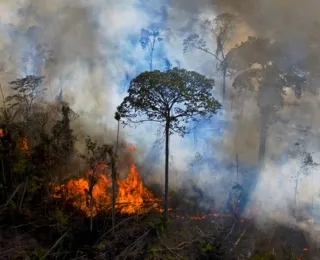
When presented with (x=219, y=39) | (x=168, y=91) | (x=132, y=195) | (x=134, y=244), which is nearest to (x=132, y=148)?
(x=132, y=195)

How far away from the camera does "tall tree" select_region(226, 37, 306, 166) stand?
28531 mm

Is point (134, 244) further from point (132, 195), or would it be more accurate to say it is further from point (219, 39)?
point (219, 39)

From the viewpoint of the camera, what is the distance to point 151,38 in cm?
3941

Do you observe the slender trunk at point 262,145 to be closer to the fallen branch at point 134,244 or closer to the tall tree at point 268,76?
the tall tree at point 268,76

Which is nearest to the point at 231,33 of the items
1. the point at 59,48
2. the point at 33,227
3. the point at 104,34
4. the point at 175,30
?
the point at 175,30

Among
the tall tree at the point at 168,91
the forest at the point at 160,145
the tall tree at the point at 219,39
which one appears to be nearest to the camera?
the tall tree at the point at 168,91

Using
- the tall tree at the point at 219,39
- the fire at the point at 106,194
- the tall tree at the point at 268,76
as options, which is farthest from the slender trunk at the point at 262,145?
the fire at the point at 106,194

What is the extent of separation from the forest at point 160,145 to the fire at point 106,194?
14 centimetres

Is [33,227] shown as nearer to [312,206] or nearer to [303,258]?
[303,258]

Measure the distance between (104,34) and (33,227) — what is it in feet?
83.9

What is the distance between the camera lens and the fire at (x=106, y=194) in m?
23.5

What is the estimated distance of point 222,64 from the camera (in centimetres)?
3697

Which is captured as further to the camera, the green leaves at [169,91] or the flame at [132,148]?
the flame at [132,148]

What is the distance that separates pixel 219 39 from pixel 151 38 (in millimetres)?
8296
